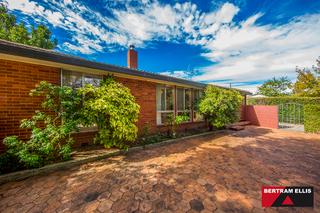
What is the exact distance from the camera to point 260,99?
13.6 m

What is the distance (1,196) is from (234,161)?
5.60 m

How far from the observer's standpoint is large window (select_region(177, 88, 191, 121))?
8285 mm

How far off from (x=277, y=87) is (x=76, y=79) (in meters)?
32.9

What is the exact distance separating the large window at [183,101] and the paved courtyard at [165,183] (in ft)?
13.0

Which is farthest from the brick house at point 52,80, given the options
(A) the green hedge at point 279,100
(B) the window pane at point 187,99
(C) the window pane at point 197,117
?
(A) the green hedge at point 279,100

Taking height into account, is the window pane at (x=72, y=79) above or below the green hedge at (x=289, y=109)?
above

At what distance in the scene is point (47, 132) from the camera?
3.41 m

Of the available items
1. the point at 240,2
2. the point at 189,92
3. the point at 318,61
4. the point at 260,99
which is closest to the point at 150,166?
the point at 189,92

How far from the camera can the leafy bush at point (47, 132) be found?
3.14 meters

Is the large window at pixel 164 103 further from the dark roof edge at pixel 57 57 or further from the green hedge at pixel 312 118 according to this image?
the green hedge at pixel 312 118

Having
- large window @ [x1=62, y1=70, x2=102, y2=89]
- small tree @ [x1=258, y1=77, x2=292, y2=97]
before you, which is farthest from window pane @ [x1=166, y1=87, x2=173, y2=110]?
small tree @ [x1=258, y1=77, x2=292, y2=97]

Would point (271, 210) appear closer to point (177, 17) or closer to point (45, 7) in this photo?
point (177, 17)

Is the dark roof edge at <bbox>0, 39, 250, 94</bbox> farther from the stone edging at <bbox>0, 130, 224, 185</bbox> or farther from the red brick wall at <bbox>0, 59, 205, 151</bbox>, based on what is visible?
the stone edging at <bbox>0, 130, 224, 185</bbox>

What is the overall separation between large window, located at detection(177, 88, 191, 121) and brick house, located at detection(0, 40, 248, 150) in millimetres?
783
